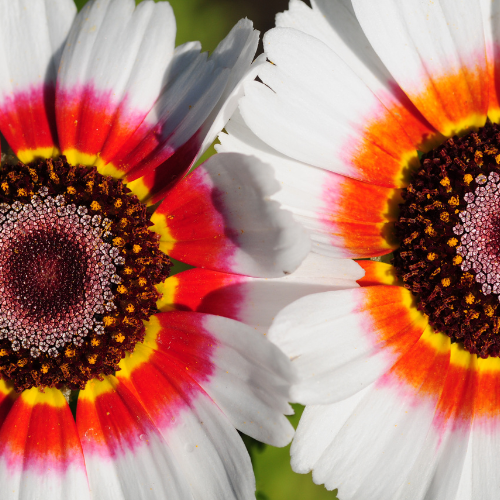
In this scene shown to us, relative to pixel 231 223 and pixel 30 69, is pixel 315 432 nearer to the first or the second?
pixel 231 223

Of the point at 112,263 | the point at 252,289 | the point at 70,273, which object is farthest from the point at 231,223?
the point at 70,273

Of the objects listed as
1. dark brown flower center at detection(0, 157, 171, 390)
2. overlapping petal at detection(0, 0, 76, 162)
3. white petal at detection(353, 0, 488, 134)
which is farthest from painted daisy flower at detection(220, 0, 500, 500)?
overlapping petal at detection(0, 0, 76, 162)

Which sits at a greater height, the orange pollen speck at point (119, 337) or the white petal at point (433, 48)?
the white petal at point (433, 48)

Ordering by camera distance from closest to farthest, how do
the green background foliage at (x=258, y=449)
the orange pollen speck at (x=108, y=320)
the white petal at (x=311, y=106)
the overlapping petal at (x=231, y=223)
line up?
1. the overlapping petal at (x=231, y=223)
2. the white petal at (x=311, y=106)
3. the orange pollen speck at (x=108, y=320)
4. the green background foliage at (x=258, y=449)

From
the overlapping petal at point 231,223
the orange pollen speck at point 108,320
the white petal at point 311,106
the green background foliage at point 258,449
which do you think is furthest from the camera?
the green background foliage at point 258,449

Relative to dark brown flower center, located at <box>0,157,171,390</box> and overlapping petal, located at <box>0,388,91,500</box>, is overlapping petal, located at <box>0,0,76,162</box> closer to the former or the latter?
dark brown flower center, located at <box>0,157,171,390</box>

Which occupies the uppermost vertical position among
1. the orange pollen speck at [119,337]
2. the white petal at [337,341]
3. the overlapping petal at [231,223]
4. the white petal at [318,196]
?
the white petal at [318,196]

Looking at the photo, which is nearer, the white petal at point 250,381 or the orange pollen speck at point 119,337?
the white petal at point 250,381

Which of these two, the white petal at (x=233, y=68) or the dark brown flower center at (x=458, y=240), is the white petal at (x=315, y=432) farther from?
the white petal at (x=233, y=68)

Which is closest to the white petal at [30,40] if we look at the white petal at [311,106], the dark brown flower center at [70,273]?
the dark brown flower center at [70,273]
